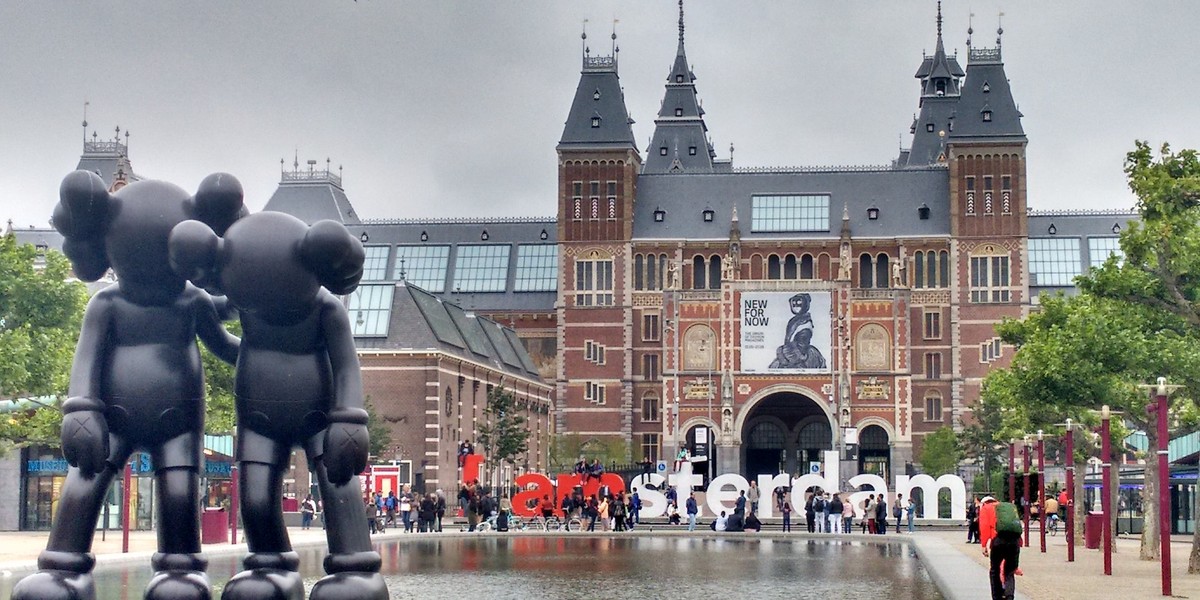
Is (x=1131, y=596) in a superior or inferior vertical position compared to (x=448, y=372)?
inferior

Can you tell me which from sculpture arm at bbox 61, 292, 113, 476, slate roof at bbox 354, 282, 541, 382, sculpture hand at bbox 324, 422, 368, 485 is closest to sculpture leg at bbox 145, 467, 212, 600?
sculpture arm at bbox 61, 292, 113, 476

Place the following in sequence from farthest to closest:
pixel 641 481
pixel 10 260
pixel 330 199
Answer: pixel 330 199 → pixel 641 481 → pixel 10 260

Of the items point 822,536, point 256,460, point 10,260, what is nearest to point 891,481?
point 822,536

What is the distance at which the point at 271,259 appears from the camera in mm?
13016

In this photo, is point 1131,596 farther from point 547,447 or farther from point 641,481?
point 547,447

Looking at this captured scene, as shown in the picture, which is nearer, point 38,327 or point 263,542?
point 263,542

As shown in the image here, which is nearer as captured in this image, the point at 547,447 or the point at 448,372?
the point at 448,372

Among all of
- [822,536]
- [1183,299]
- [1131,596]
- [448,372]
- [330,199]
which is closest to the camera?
[1131,596]

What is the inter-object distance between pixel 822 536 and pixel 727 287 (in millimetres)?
34613

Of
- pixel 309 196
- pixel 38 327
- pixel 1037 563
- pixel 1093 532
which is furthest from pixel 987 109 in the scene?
pixel 38 327

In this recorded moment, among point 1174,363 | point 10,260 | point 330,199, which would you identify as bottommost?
point 1174,363

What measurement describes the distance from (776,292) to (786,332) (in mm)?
1864

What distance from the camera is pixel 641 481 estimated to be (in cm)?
5325

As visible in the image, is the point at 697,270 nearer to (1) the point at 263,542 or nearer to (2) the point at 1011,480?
(2) the point at 1011,480
